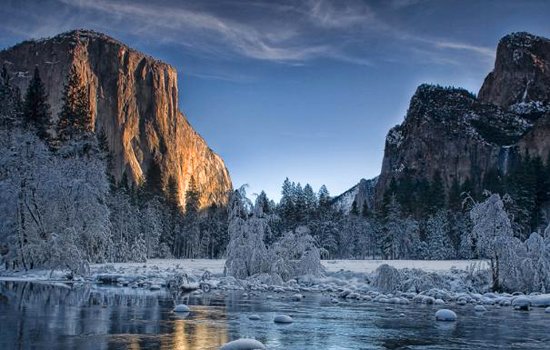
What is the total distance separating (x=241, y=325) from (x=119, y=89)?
17010cm

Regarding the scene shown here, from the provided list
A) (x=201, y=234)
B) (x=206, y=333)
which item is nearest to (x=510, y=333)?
(x=206, y=333)

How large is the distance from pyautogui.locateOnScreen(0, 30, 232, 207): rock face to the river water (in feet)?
459

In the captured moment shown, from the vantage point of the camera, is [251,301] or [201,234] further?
[201,234]

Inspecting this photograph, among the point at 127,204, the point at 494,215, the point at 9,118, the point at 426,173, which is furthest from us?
the point at 426,173

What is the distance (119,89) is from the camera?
174 meters

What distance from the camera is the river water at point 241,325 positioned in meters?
11.1

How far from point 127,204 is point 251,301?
4901cm

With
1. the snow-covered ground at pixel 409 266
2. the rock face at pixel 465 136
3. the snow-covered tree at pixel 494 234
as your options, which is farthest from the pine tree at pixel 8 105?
the rock face at pixel 465 136

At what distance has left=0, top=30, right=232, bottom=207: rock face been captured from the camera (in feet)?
543

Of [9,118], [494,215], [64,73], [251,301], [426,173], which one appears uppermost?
[64,73]

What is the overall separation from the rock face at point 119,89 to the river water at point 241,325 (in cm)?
13997

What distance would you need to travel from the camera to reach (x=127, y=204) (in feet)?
221

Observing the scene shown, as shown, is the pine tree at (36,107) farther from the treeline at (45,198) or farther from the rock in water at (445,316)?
the rock in water at (445,316)

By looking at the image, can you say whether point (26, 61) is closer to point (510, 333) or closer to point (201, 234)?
point (201, 234)
